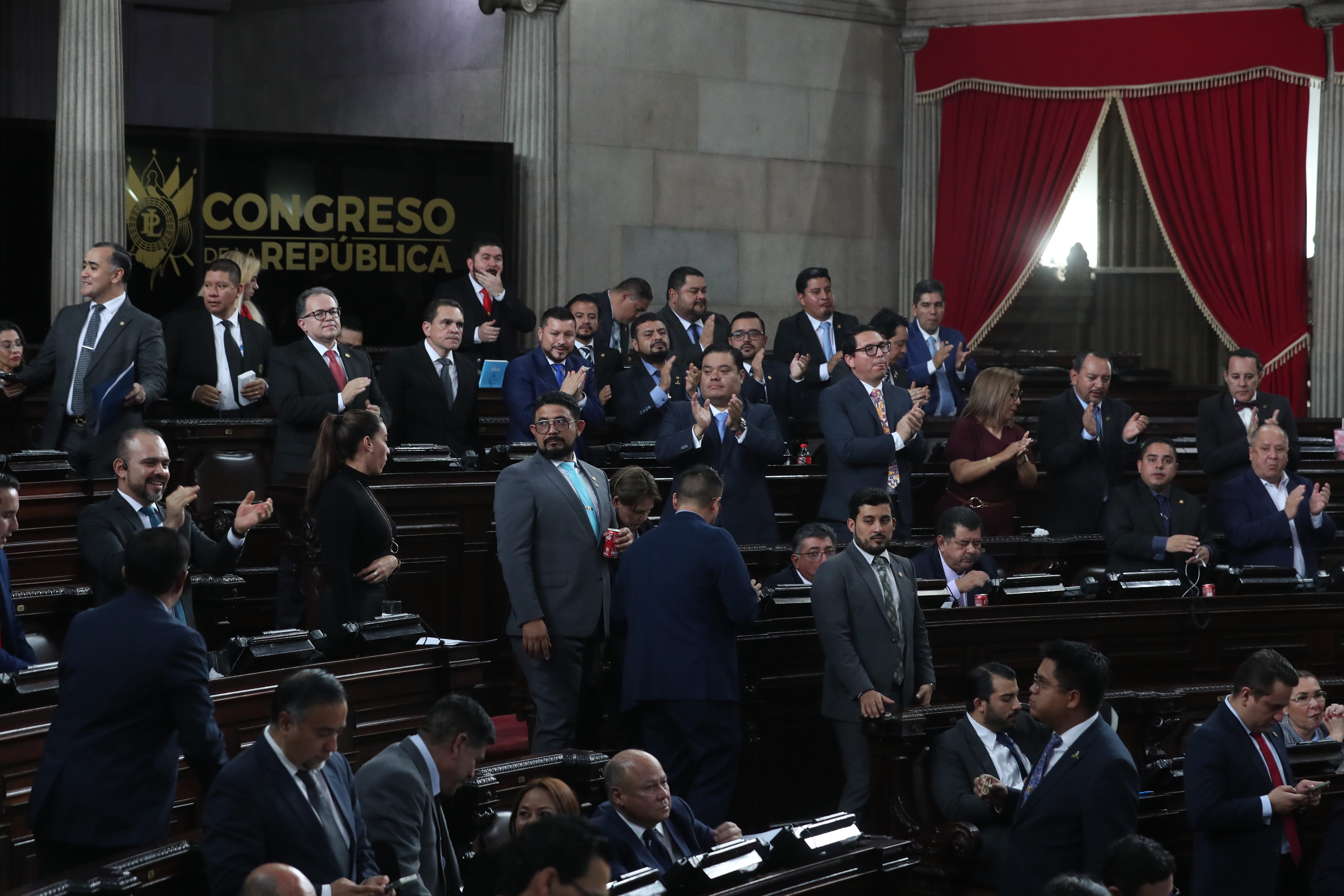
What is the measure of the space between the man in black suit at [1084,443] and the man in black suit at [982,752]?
2.33 meters

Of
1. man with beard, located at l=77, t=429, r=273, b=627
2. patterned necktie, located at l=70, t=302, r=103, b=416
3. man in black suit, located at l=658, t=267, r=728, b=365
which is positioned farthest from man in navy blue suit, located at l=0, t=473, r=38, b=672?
man in black suit, located at l=658, t=267, r=728, b=365

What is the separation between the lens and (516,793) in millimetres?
4340

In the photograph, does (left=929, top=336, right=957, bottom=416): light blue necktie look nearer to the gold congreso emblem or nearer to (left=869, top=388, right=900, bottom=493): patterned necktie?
(left=869, top=388, right=900, bottom=493): patterned necktie

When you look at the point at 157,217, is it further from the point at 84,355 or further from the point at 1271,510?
the point at 1271,510

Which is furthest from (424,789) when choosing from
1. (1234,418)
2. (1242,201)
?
(1242,201)

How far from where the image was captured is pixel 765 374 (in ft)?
25.7

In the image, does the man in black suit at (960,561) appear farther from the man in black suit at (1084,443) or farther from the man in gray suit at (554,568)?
the man in gray suit at (554,568)

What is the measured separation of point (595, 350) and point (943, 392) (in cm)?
208

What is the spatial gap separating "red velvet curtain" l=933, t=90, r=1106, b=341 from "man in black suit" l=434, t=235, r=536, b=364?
4083 millimetres

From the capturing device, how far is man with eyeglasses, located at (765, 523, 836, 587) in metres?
5.85

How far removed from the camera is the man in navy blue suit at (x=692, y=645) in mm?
5023

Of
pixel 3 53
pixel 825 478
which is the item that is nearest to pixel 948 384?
pixel 825 478

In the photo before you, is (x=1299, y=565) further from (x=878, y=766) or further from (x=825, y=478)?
(x=878, y=766)

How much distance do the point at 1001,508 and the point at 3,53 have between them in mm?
8362
